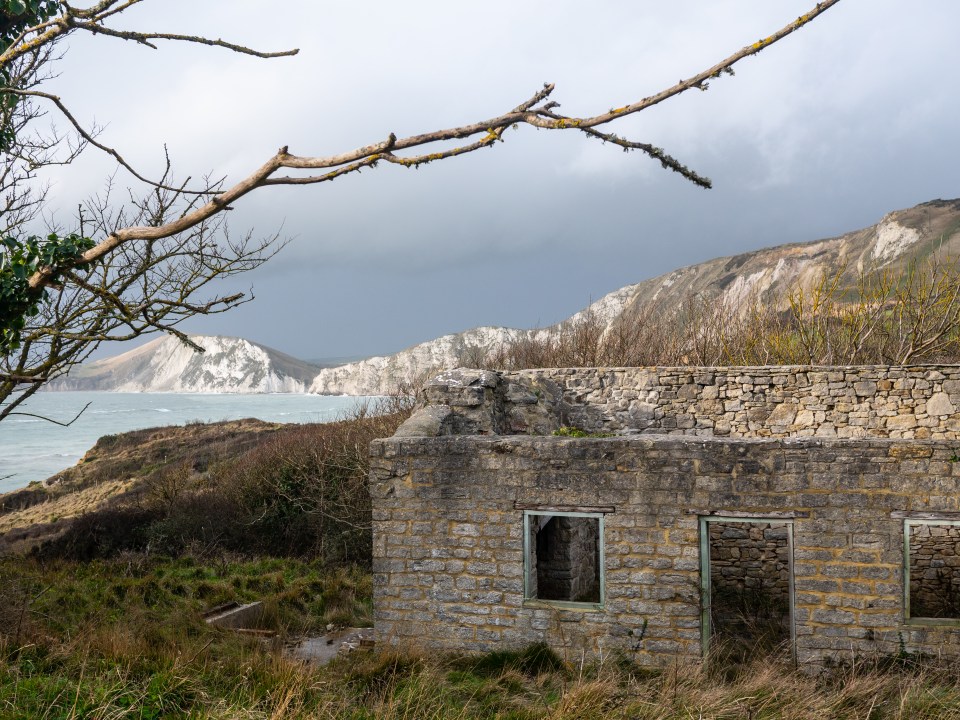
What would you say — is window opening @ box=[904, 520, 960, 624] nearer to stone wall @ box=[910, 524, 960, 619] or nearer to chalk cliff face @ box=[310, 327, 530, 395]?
stone wall @ box=[910, 524, 960, 619]

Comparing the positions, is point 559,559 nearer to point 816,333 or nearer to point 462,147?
point 462,147

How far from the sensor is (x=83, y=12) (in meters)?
5.26

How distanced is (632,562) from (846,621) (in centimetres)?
186

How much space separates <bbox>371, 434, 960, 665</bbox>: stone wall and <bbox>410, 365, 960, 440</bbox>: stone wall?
3.22m

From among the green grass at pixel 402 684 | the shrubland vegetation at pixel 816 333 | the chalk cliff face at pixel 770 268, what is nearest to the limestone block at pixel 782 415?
the shrubland vegetation at pixel 816 333

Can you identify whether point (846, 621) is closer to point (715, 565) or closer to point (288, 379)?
point (715, 565)

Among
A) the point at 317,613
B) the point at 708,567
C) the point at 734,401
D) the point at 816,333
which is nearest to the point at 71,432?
the point at 816,333

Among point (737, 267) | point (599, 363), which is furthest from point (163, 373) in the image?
point (599, 363)

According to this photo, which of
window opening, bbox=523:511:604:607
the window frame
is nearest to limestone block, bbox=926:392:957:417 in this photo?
window opening, bbox=523:511:604:607

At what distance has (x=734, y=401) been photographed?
12.3 metres

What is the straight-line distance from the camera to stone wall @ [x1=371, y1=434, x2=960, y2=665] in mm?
6586

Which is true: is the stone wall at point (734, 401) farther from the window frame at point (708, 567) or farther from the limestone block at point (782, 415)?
the window frame at point (708, 567)

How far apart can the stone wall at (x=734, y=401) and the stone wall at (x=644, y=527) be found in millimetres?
3218

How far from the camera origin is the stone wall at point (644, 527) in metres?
6.59
